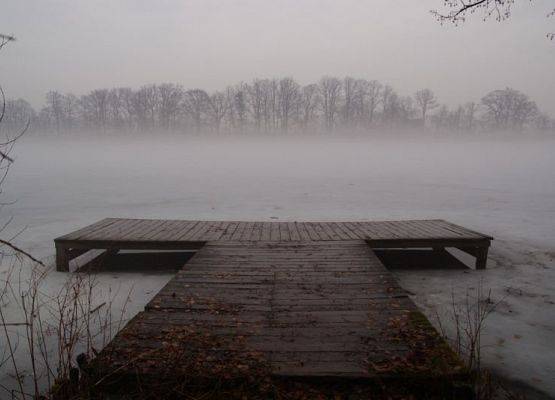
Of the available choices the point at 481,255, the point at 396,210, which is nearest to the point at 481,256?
the point at 481,255

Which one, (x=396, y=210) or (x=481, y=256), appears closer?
(x=481, y=256)

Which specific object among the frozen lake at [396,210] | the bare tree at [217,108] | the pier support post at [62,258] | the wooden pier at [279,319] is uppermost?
the bare tree at [217,108]

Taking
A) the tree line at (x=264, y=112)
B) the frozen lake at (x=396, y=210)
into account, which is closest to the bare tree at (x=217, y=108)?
the tree line at (x=264, y=112)

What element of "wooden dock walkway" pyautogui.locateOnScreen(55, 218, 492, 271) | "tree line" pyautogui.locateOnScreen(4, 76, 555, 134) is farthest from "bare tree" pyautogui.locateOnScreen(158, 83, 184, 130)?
"wooden dock walkway" pyautogui.locateOnScreen(55, 218, 492, 271)

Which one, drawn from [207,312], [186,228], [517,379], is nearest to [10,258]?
[186,228]

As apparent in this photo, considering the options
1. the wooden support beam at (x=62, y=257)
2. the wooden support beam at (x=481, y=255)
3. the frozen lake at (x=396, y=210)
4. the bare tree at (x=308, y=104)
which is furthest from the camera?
the bare tree at (x=308, y=104)

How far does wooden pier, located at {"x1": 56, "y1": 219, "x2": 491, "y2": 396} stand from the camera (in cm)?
264

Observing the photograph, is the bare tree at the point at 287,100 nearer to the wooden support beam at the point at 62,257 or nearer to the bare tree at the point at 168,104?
the bare tree at the point at 168,104

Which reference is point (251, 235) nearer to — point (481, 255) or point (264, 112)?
point (481, 255)

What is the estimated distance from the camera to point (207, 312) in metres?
3.59

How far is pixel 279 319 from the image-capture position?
3.44 metres

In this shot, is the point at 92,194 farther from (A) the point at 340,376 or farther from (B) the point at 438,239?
(A) the point at 340,376

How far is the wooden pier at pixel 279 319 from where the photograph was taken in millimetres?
2639

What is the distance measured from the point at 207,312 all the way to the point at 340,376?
149 centimetres
